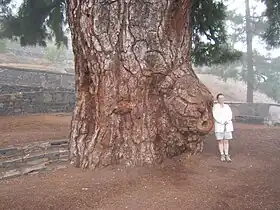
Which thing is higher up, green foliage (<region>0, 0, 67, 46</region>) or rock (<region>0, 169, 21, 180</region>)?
green foliage (<region>0, 0, 67, 46</region>)

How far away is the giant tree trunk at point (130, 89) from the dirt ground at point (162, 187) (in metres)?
0.33

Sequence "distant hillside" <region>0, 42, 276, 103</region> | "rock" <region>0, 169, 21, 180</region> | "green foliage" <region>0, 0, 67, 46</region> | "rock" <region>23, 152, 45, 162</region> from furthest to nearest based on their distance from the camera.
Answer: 1. "distant hillside" <region>0, 42, 276, 103</region>
2. "green foliage" <region>0, 0, 67, 46</region>
3. "rock" <region>23, 152, 45, 162</region>
4. "rock" <region>0, 169, 21, 180</region>

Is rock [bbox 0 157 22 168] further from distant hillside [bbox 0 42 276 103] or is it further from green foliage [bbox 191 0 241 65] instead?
distant hillside [bbox 0 42 276 103]

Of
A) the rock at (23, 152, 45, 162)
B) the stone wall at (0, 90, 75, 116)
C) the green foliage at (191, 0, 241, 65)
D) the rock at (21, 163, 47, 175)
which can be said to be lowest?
the rock at (21, 163, 47, 175)

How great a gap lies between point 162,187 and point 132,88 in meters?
1.45

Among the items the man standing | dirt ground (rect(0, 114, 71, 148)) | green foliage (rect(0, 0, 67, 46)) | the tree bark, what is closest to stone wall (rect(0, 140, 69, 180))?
dirt ground (rect(0, 114, 71, 148))

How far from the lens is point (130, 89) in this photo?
16.8 ft

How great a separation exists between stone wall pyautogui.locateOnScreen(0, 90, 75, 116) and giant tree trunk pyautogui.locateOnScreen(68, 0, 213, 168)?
24.8 feet

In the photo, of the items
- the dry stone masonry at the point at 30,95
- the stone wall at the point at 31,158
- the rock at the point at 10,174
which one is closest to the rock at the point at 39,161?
the stone wall at the point at 31,158

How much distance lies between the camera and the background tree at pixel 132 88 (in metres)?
5.11

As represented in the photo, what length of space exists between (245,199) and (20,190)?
8.78ft

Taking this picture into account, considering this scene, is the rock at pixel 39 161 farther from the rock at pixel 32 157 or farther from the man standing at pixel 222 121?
the man standing at pixel 222 121

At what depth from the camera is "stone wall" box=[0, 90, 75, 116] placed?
1216cm

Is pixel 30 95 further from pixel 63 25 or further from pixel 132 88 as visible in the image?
pixel 132 88
